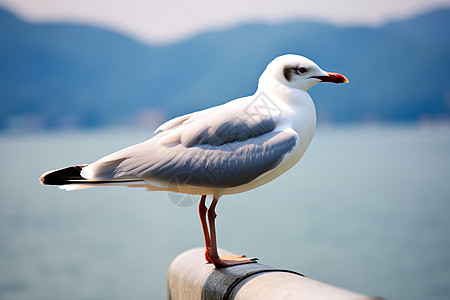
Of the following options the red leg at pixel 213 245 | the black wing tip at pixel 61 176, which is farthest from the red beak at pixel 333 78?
the black wing tip at pixel 61 176

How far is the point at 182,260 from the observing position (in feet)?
7.23

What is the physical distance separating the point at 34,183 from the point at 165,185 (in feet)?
41.8

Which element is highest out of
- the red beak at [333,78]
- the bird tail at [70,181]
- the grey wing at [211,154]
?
the red beak at [333,78]

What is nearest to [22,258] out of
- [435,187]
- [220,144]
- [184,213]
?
[184,213]

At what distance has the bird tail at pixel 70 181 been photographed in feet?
6.04

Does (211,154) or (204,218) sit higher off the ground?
(211,154)

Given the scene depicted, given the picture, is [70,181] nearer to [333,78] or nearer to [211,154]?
[211,154]

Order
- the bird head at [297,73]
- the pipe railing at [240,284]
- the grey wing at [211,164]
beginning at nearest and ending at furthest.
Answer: the pipe railing at [240,284]
the grey wing at [211,164]
the bird head at [297,73]

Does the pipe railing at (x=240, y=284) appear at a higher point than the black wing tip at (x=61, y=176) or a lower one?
lower

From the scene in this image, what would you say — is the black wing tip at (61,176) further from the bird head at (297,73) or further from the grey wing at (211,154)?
the bird head at (297,73)

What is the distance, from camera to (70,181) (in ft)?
6.07

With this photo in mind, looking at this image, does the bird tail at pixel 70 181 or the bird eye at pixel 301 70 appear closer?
the bird tail at pixel 70 181

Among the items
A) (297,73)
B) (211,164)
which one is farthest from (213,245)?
(297,73)

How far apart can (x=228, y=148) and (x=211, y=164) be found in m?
0.09
